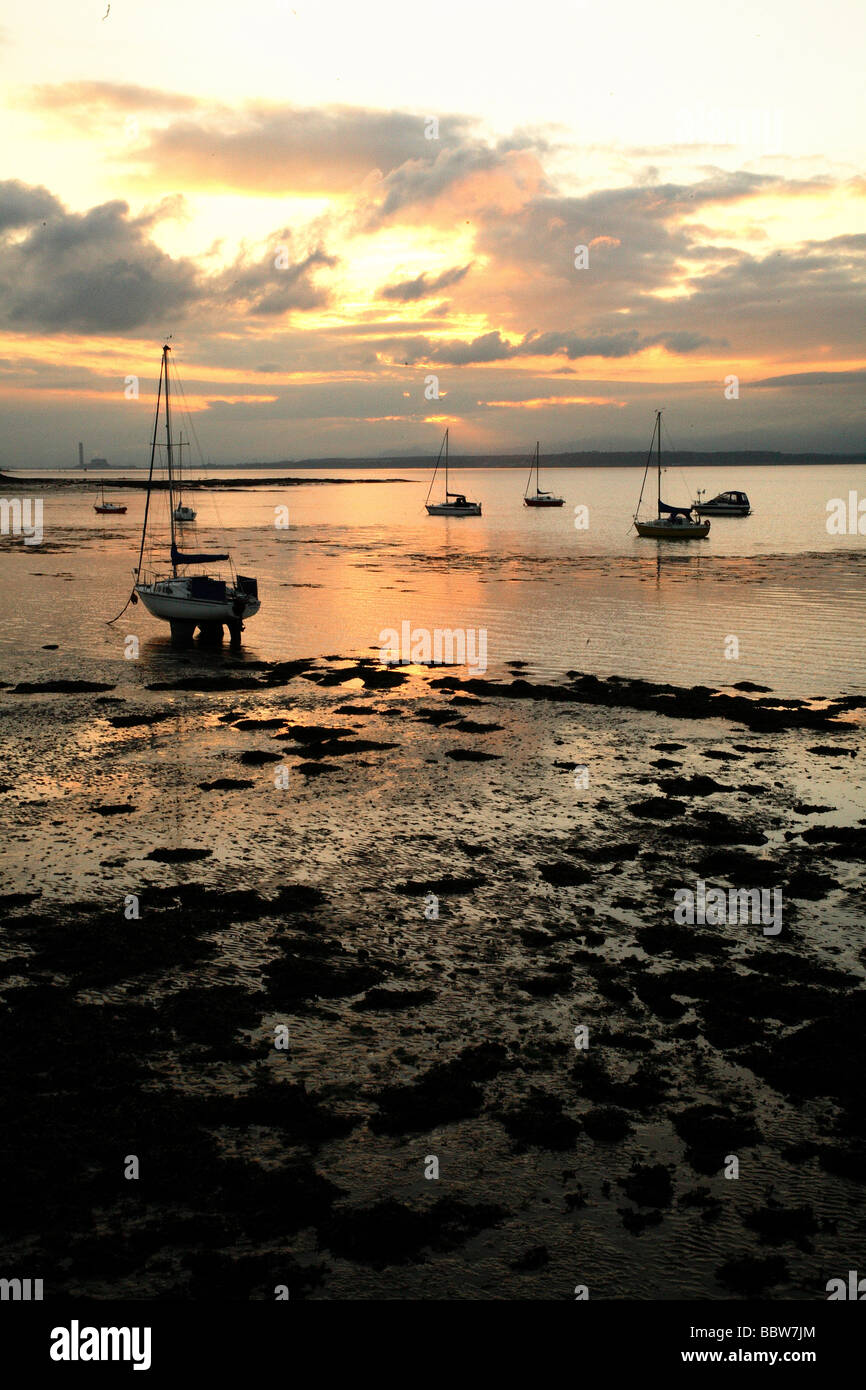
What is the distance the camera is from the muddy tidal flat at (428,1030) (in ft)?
20.6

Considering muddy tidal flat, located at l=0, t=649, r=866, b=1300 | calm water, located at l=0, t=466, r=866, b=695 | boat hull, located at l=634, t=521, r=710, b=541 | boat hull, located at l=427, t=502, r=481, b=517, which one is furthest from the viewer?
boat hull, located at l=427, t=502, r=481, b=517

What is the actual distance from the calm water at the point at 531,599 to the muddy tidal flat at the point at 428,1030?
12081 millimetres

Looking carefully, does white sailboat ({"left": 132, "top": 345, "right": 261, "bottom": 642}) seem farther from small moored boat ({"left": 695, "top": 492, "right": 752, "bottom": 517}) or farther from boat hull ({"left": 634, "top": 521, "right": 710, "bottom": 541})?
small moored boat ({"left": 695, "top": 492, "right": 752, "bottom": 517})

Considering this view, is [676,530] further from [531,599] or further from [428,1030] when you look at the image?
[428,1030]

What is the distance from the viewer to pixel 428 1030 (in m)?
8.80

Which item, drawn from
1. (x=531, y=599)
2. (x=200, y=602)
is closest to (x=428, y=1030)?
→ (x=200, y=602)

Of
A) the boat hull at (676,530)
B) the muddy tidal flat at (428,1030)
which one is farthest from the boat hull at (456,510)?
the muddy tidal flat at (428,1030)

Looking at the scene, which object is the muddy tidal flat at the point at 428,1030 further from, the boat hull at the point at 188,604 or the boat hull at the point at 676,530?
the boat hull at the point at 676,530

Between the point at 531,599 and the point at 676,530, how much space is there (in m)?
40.4

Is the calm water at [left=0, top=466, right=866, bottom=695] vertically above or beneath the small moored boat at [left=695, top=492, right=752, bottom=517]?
beneath

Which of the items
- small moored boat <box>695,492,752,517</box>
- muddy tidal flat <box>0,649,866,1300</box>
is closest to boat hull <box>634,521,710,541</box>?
small moored boat <box>695,492,752,517</box>

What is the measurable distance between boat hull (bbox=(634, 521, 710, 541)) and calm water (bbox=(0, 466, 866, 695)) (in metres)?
1.54

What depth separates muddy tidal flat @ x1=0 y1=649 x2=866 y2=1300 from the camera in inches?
247
